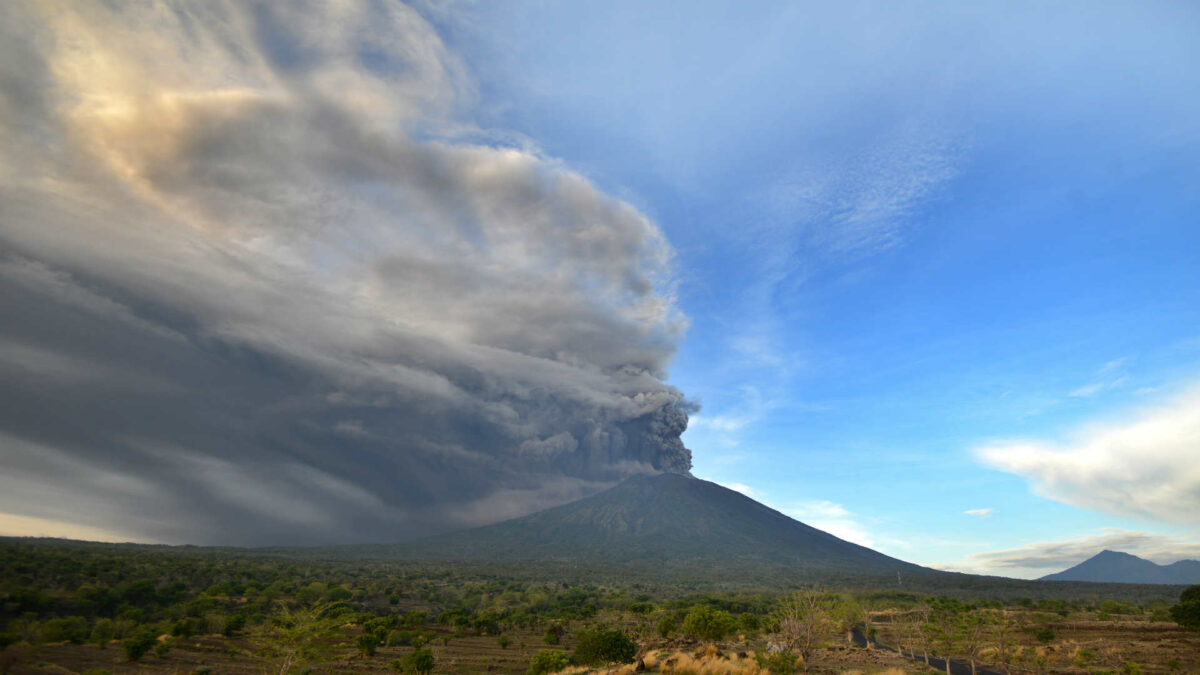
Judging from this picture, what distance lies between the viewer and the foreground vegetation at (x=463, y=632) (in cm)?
3819

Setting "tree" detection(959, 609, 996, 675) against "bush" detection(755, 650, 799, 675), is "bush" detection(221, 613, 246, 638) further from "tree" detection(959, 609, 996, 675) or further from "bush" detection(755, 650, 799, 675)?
"tree" detection(959, 609, 996, 675)

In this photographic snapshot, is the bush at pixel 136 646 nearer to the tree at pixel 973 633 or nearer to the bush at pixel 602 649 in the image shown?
the bush at pixel 602 649

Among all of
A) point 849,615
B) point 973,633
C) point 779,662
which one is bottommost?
point 849,615

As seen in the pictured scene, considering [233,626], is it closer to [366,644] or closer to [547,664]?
[366,644]

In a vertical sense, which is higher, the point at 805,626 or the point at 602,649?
the point at 805,626

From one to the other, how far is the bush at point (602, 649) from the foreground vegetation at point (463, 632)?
0.10 m

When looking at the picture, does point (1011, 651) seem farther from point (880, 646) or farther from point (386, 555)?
point (386, 555)

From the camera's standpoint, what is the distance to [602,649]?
130ft

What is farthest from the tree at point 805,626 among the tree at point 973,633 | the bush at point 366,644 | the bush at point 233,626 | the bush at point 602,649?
the bush at point 233,626

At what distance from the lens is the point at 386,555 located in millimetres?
177625

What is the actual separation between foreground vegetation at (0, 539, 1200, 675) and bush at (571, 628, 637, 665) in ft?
0.33

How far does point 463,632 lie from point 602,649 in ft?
Answer: 89.2

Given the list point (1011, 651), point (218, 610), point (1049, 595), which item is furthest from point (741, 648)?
point (1049, 595)

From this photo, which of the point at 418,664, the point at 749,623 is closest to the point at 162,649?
the point at 418,664
